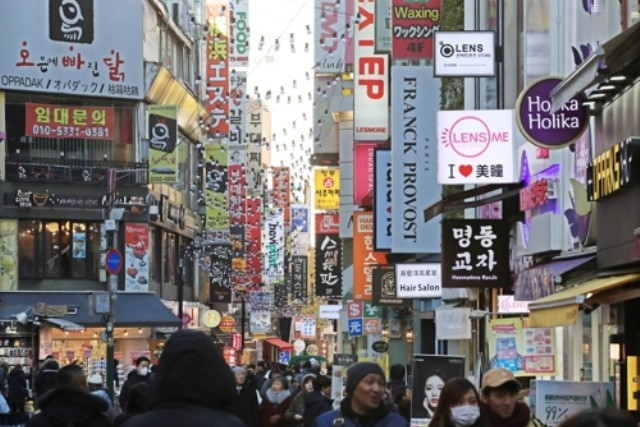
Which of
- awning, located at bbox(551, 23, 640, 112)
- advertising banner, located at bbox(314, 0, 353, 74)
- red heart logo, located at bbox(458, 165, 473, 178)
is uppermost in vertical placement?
advertising banner, located at bbox(314, 0, 353, 74)

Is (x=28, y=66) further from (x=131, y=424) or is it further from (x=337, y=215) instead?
(x=131, y=424)

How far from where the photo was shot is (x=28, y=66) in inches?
2179

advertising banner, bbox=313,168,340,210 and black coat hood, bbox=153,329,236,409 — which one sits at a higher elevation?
advertising banner, bbox=313,168,340,210

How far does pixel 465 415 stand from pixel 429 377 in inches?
186

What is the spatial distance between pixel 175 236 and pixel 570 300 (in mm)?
55755

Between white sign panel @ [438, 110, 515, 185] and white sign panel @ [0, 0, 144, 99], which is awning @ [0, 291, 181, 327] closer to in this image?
white sign panel @ [0, 0, 144, 99]

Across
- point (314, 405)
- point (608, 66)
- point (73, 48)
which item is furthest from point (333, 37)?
point (608, 66)

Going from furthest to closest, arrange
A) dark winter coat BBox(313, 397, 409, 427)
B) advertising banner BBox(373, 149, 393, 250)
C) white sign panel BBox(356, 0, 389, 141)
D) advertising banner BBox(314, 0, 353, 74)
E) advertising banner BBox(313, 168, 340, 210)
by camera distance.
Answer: advertising banner BBox(313, 168, 340, 210) → advertising banner BBox(314, 0, 353, 74) → white sign panel BBox(356, 0, 389, 141) → advertising banner BBox(373, 149, 393, 250) → dark winter coat BBox(313, 397, 409, 427)

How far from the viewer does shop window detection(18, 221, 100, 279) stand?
55.5m

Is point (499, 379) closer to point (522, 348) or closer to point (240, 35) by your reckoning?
point (522, 348)

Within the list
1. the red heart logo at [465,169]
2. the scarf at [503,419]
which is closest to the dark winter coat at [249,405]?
the red heart logo at [465,169]

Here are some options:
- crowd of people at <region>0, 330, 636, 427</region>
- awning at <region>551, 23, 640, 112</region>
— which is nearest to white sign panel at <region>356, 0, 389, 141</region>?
crowd of people at <region>0, 330, 636, 427</region>

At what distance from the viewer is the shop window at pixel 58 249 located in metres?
55.5

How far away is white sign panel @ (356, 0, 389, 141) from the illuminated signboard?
1206 inches
